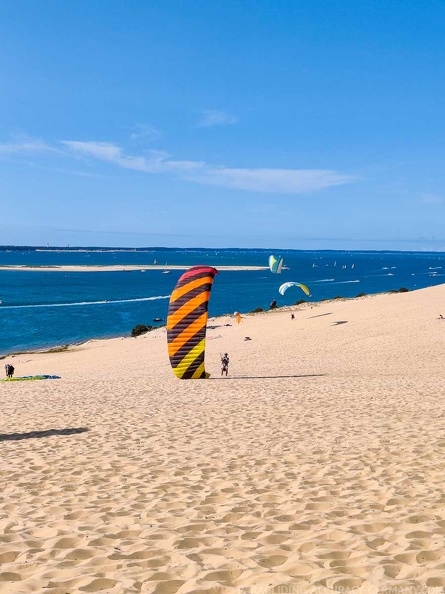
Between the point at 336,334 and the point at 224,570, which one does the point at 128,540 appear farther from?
the point at 336,334

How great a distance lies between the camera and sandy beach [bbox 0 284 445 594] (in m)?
4.47

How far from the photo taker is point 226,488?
6.82 m

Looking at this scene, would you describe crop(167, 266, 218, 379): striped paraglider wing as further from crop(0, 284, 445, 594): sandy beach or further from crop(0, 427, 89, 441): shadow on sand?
crop(0, 427, 89, 441): shadow on sand

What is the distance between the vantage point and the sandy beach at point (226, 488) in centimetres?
447

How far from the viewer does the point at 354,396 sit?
45.2 feet

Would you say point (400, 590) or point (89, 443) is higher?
point (400, 590)

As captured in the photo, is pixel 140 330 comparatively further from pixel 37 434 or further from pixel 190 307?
pixel 37 434

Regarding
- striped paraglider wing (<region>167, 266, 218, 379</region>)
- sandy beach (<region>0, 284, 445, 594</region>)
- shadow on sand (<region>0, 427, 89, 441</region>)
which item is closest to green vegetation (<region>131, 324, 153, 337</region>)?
striped paraglider wing (<region>167, 266, 218, 379</region>)

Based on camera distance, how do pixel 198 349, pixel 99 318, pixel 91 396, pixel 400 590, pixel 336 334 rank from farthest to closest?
pixel 99 318 → pixel 336 334 → pixel 198 349 → pixel 91 396 → pixel 400 590

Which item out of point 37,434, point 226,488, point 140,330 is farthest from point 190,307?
point 140,330

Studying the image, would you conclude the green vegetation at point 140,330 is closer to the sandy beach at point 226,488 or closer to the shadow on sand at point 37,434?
the sandy beach at point 226,488

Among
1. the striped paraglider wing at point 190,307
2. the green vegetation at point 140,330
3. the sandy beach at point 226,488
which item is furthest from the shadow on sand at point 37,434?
the green vegetation at point 140,330

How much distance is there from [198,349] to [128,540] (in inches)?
506

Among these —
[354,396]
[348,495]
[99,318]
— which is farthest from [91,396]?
[99,318]
